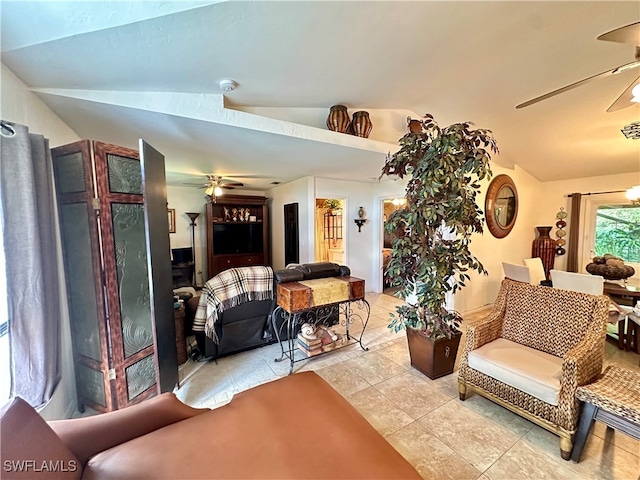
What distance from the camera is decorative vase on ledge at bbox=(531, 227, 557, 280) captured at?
4793 millimetres

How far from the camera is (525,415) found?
1.75 m

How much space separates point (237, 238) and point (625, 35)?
19.6 ft

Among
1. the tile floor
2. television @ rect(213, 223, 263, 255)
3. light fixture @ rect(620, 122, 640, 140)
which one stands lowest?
the tile floor

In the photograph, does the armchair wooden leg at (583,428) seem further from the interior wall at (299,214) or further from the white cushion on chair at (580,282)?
the interior wall at (299,214)

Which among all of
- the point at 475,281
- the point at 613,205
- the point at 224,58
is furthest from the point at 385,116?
the point at 613,205

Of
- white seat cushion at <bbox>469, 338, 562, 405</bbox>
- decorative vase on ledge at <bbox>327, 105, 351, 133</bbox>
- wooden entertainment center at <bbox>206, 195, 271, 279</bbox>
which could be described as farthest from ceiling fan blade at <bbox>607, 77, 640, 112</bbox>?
wooden entertainment center at <bbox>206, 195, 271, 279</bbox>

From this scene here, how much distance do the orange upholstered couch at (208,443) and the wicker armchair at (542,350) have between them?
1.35 meters

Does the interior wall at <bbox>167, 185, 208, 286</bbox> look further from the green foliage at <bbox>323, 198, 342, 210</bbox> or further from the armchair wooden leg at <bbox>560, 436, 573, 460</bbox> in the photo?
the armchair wooden leg at <bbox>560, 436, 573, 460</bbox>

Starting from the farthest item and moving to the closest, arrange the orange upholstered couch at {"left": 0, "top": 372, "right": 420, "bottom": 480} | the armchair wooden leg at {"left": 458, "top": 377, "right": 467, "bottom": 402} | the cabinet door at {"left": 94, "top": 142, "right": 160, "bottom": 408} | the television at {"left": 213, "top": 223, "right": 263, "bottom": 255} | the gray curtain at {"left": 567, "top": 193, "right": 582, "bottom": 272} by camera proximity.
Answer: the television at {"left": 213, "top": 223, "right": 263, "bottom": 255}
the gray curtain at {"left": 567, "top": 193, "right": 582, "bottom": 272}
the armchair wooden leg at {"left": 458, "top": 377, "right": 467, "bottom": 402}
the cabinet door at {"left": 94, "top": 142, "right": 160, "bottom": 408}
the orange upholstered couch at {"left": 0, "top": 372, "right": 420, "bottom": 480}

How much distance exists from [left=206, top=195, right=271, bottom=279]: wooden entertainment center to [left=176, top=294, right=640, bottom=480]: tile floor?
11.0 feet

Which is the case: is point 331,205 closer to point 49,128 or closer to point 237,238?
point 237,238

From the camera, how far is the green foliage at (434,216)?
1963 mm

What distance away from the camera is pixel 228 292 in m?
2.54

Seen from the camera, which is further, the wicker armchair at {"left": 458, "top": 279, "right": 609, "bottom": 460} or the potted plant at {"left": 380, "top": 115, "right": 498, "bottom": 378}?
the potted plant at {"left": 380, "top": 115, "right": 498, "bottom": 378}
